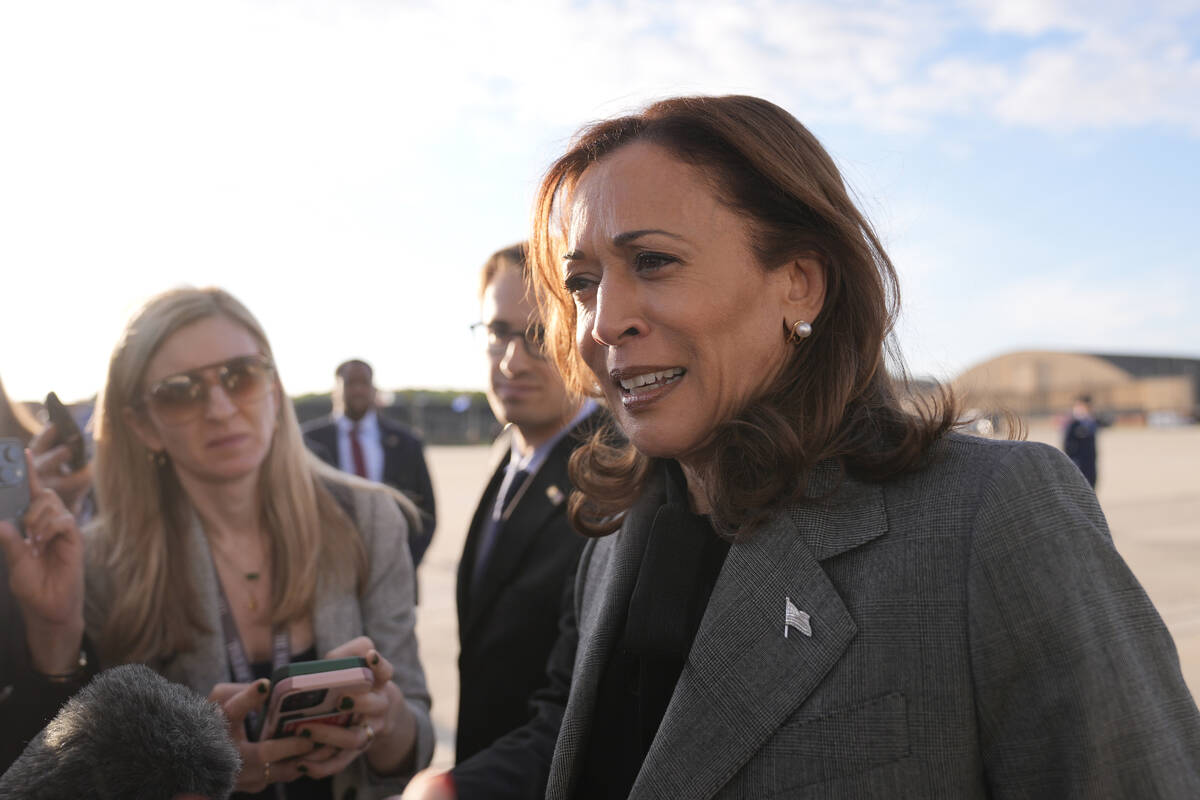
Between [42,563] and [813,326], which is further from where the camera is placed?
[42,563]

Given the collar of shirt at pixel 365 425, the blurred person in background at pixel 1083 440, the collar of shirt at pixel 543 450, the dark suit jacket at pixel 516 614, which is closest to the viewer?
the dark suit jacket at pixel 516 614

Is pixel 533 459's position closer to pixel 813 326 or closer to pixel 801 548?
pixel 813 326

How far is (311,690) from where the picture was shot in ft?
6.79

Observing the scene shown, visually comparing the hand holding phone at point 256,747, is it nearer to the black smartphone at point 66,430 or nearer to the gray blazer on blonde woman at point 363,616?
the gray blazer on blonde woman at point 363,616

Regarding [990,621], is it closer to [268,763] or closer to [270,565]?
[268,763]

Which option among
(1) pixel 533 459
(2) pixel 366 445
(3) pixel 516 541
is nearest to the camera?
(3) pixel 516 541

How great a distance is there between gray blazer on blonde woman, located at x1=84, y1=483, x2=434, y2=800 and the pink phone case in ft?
1.48

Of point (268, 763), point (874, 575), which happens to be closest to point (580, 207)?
point (874, 575)

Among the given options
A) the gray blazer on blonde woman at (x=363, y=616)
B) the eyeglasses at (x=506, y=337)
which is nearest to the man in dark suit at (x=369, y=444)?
the eyeglasses at (x=506, y=337)

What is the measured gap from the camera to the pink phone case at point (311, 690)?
204 cm

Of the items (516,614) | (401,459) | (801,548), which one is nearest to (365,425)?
(401,459)

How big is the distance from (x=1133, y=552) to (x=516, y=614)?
32.8 feet

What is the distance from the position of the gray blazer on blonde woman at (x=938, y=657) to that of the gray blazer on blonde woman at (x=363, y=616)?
1.31 m

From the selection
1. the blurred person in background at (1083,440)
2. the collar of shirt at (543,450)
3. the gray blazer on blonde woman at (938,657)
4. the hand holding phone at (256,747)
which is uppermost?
the collar of shirt at (543,450)
